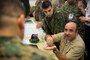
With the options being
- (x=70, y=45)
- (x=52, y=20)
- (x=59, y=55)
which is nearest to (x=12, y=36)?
(x=59, y=55)

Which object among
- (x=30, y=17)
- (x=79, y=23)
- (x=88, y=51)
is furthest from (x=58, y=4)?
(x=88, y=51)

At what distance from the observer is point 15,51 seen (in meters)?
1.08

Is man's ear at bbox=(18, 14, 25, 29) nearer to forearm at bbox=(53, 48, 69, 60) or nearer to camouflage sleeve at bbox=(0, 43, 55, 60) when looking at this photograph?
camouflage sleeve at bbox=(0, 43, 55, 60)

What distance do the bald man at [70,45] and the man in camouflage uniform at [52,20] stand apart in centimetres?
38

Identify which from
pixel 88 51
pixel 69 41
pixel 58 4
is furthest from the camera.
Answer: pixel 58 4

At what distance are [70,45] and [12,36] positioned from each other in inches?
77.4

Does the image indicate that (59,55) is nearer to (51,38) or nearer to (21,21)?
(51,38)

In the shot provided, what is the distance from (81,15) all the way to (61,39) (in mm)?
852

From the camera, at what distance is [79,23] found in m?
3.86

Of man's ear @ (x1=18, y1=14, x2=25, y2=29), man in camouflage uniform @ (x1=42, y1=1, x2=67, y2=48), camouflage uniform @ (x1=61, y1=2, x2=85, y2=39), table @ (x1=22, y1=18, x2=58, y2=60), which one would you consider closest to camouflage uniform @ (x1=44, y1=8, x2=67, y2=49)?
man in camouflage uniform @ (x1=42, y1=1, x2=67, y2=48)

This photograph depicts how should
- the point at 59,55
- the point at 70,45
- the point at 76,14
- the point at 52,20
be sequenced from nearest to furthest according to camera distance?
the point at 59,55 → the point at 70,45 → the point at 52,20 → the point at 76,14

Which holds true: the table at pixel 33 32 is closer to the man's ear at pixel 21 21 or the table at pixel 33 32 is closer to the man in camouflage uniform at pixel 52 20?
the man in camouflage uniform at pixel 52 20

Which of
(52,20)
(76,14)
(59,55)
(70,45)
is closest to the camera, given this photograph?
(59,55)

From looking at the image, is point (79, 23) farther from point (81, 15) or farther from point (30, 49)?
point (30, 49)
